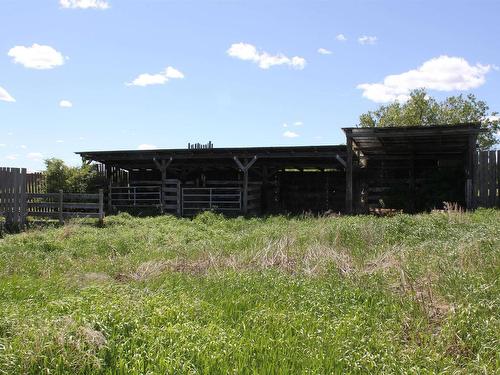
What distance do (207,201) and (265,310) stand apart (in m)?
17.4

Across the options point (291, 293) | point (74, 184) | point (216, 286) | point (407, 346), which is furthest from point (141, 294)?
point (74, 184)

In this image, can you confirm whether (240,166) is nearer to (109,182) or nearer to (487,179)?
(109,182)

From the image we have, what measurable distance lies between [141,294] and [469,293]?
3809mm

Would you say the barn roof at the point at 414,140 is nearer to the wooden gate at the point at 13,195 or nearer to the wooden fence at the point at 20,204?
the wooden fence at the point at 20,204

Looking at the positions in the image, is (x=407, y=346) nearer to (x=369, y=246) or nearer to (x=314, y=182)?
(x=369, y=246)

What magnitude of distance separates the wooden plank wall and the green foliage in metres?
17.6

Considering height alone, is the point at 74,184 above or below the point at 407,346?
above

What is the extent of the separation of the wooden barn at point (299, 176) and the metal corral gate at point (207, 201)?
0.05 metres

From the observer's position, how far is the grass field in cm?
390

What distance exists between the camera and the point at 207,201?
2239cm

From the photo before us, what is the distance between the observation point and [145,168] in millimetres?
26875

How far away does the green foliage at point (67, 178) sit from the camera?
22047 mm

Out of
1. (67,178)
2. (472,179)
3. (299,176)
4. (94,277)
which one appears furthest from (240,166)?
(94,277)

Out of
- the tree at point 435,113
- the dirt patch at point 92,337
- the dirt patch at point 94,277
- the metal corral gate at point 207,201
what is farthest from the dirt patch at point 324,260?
the tree at point 435,113
